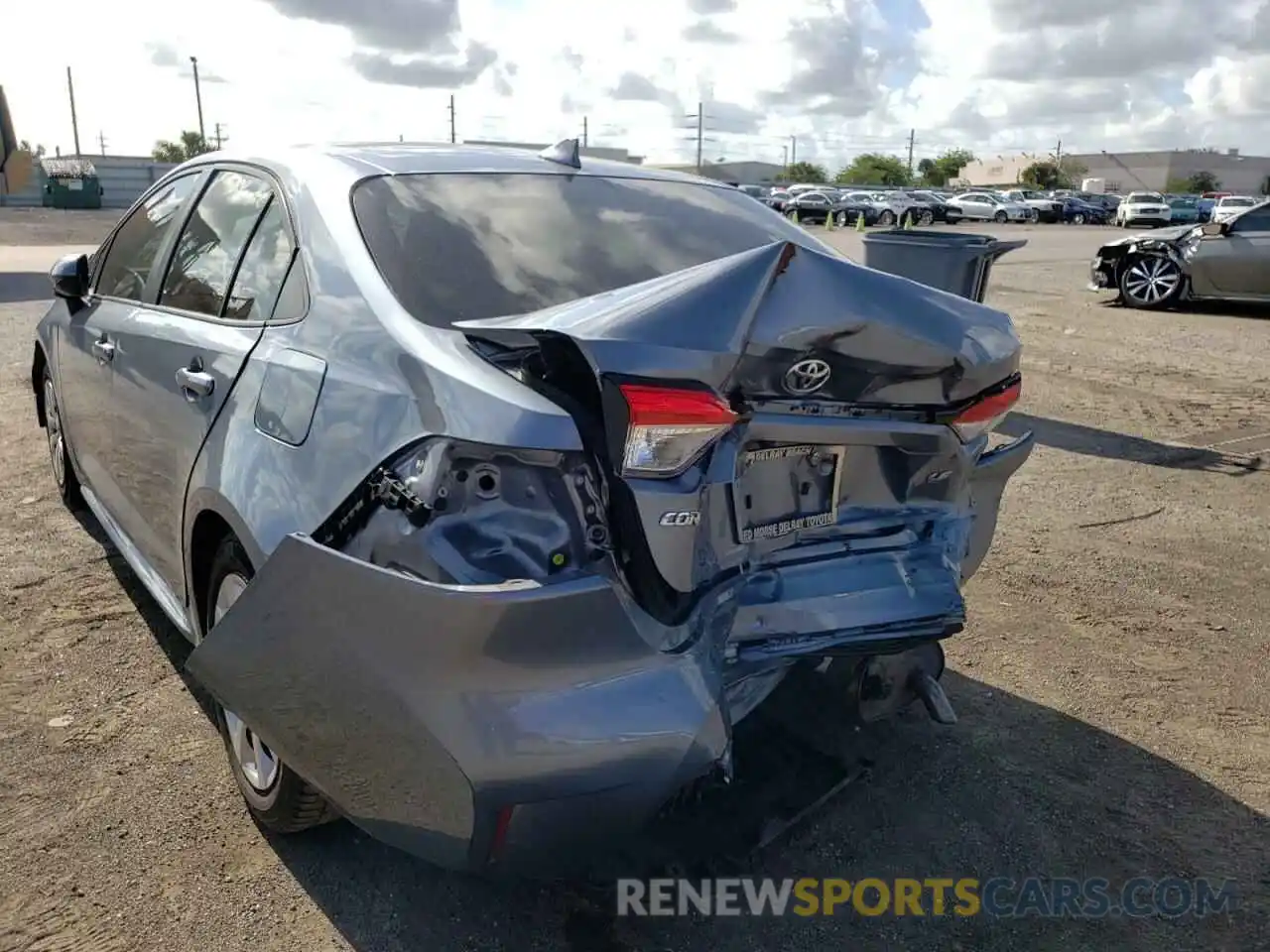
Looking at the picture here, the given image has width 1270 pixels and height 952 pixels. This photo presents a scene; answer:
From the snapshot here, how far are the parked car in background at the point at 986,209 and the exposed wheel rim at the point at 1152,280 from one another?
3766 cm

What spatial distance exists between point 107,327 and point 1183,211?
5479 cm

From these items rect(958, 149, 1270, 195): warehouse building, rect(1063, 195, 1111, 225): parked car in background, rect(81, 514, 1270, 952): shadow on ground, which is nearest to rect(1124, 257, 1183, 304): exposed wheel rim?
rect(81, 514, 1270, 952): shadow on ground

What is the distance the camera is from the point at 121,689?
11.9ft

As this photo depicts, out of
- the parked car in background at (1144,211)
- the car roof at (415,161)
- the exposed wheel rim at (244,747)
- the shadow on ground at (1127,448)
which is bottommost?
the shadow on ground at (1127,448)

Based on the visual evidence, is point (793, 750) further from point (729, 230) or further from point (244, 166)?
point (244, 166)

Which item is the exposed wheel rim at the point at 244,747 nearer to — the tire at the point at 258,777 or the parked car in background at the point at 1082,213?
the tire at the point at 258,777

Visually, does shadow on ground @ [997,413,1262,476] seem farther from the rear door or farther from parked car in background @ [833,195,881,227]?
parked car in background @ [833,195,881,227]

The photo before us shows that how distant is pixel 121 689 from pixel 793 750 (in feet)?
7.68

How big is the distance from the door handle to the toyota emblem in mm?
1594

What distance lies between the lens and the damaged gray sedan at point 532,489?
2.06 m

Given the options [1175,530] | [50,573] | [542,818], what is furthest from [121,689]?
[1175,530]

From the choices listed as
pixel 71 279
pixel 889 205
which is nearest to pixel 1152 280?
pixel 71 279

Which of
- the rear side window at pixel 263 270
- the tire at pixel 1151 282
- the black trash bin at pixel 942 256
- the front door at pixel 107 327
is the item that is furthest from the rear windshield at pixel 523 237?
the tire at pixel 1151 282

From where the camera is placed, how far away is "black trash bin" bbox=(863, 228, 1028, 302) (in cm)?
727
